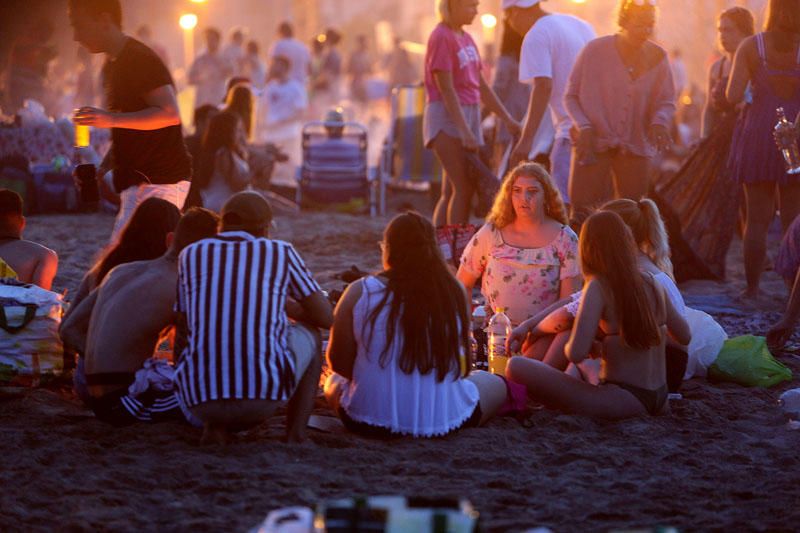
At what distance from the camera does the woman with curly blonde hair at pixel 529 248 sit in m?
6.40

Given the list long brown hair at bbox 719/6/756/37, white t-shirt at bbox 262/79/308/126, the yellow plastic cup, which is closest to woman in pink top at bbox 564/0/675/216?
long brown hair at bbox 719/6/756/37

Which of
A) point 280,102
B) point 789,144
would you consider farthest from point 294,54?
point 789,144

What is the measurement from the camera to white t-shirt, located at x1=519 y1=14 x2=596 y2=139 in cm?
839

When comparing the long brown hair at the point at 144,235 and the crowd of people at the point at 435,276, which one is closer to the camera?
the crowd of people at the point at 435,276

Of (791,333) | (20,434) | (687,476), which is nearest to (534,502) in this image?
(687,476)

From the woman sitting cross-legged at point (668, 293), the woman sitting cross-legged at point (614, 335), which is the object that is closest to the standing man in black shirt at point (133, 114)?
the woman sitting cross-legged at point (668, 293)

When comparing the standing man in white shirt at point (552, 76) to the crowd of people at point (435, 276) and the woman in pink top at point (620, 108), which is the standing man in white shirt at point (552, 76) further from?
the woman in pink top at point (620, 108)

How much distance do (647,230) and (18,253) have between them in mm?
2961

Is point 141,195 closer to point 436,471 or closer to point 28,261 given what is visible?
point 28,261

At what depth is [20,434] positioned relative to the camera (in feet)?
17.3

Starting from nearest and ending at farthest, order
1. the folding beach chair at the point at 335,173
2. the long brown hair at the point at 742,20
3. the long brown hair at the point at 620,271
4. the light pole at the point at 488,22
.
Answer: the long brown hair at the point at 620,271 → the long brown hair at the point at 742,20 → the folding beach chair at the point at 335,173 → the light pole at the point at 488,22

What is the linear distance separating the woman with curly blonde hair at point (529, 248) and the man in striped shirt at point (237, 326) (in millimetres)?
1616

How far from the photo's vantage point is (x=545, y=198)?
21.2 feet

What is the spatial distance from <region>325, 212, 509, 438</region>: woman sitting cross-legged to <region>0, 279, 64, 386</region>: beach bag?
144 cm
